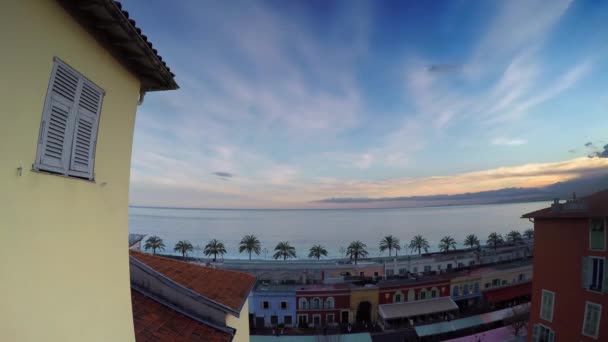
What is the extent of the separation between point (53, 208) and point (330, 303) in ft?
112

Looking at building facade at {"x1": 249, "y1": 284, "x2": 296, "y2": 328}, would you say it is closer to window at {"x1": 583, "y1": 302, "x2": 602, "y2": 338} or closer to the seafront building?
the seafront building

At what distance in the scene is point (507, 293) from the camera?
128ft

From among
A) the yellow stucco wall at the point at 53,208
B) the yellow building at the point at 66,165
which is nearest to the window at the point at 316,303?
the yellow building at the point at 66,165

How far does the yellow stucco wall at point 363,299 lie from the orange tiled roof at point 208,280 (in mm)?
26330

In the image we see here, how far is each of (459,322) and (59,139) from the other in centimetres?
3912

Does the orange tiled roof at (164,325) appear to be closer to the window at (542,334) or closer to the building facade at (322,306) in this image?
the window at (542,334)

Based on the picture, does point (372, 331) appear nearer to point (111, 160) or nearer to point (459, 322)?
point (459, 322)

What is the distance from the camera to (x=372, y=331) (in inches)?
1190

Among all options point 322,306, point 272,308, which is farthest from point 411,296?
point 272,308

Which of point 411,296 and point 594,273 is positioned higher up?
point 594,273

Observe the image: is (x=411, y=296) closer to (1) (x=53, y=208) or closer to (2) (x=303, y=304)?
(2) (x=303, y=304)

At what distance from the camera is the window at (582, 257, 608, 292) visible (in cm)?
1344

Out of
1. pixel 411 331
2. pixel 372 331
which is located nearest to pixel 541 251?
pixel 411 331

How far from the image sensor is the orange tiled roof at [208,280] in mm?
7719
